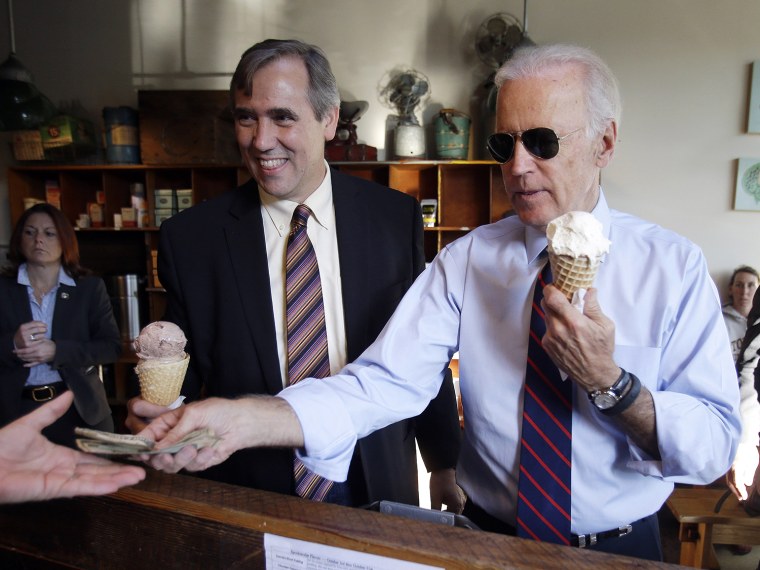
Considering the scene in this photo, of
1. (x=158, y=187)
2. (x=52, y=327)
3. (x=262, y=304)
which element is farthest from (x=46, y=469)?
(x=158, y=187)

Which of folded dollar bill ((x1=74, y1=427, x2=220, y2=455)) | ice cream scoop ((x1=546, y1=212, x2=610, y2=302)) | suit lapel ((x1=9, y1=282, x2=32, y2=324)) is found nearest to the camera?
folded dollar bill ((x1=74, y1=427, x2=220, y2=455))

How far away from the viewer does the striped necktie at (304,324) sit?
Result: 1.58 metres

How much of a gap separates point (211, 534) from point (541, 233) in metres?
0.97

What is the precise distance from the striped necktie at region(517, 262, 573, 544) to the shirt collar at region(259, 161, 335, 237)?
82 centimetres

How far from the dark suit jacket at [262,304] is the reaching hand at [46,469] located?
2.03 ft

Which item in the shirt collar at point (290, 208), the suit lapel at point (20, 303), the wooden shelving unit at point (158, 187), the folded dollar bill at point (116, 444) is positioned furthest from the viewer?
the wooden shelving unit at point (158, 187)

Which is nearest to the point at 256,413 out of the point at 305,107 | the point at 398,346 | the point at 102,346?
the point at 398,346

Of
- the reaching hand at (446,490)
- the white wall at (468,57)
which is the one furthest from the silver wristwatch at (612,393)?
the white wall at (468,57)

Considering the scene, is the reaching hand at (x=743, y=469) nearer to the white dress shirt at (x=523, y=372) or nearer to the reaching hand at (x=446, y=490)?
the reaching hand at (x=446, y=490)

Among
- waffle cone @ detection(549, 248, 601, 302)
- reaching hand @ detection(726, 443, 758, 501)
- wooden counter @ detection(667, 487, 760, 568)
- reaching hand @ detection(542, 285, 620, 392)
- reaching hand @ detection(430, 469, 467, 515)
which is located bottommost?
wooden counter @ detection(667, 487, 760, 568)

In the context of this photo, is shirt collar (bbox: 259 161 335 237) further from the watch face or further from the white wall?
the white wall

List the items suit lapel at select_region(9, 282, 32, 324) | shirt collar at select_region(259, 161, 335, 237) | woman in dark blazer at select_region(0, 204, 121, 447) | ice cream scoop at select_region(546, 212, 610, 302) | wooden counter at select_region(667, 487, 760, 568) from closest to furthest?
ice cream scoop at select_region(546, 212, 610, 302), shirt collar at select_region(259, 161, 335, 237), wooden counter at select_region(667, 487, 760, 568), woman in dark blazer at select_region(0, 204, 121, 447), suit lapel at select_region(9, 282, 32, 324)

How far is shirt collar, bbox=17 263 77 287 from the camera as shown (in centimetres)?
324

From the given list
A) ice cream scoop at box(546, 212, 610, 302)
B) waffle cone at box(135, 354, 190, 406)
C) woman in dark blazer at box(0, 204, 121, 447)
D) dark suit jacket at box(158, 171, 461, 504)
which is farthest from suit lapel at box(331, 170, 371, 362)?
woman in dark blazer at box(0, 204, 121, 447)
